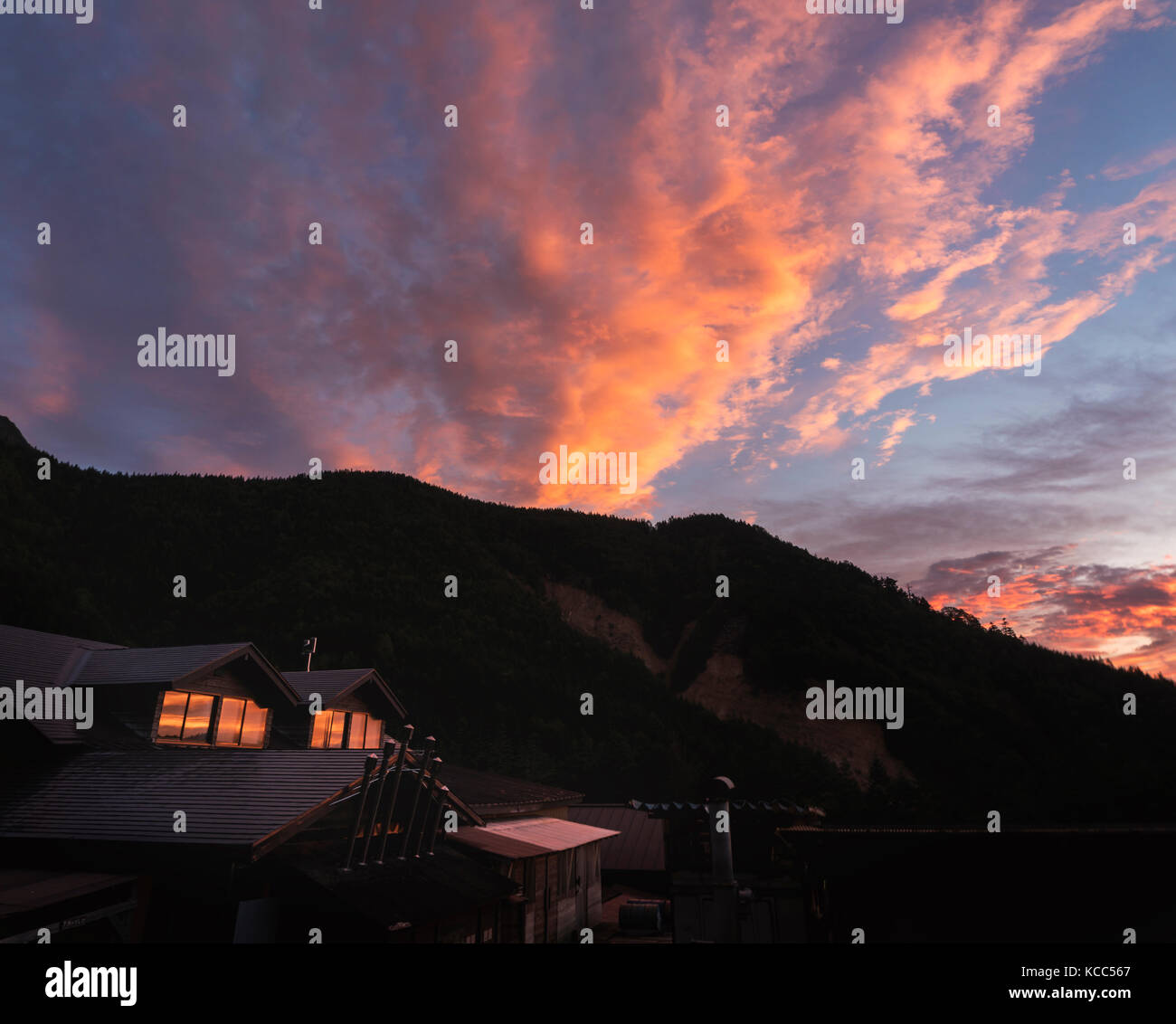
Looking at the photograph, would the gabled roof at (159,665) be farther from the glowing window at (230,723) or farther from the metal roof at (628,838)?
the metal roof at (628,838)

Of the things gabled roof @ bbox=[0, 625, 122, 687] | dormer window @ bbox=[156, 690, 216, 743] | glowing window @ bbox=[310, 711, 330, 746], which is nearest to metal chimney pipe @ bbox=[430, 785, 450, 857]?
dormer window @ bbox=[156, 690, 216, 743]

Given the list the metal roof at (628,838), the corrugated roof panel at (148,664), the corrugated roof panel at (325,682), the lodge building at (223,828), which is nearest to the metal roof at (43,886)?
the lodge building at (223,828)

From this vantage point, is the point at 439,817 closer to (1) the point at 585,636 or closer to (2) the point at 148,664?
(2) the point at 148,664

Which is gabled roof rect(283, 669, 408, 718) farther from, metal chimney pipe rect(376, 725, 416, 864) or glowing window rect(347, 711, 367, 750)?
metal chimney pipe rect(376, 725, 416, 864)

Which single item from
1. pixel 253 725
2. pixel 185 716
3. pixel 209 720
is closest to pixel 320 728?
pixel 253 725

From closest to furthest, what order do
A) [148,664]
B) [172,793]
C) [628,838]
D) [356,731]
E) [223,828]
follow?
[223,828] → [172,793] → [148,664] → [356,731] → [628,838]

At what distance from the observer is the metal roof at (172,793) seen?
595 inches

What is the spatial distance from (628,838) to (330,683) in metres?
18.4

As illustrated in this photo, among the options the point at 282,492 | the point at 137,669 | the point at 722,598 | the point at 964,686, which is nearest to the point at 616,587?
the point at 722,598

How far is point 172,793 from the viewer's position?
54.9ft
